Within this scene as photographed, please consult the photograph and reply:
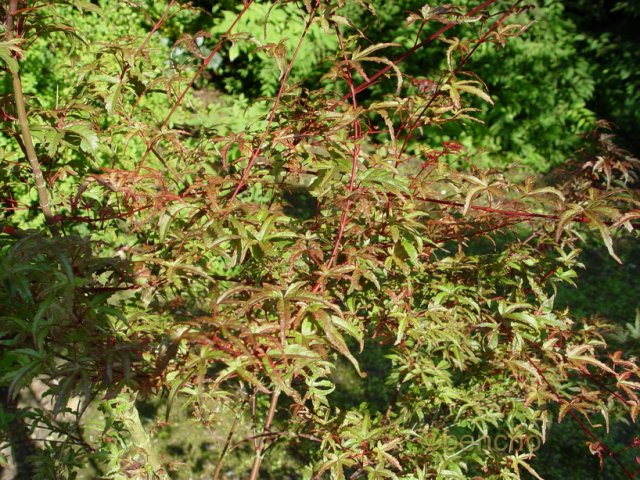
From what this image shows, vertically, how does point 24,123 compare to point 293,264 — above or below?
above

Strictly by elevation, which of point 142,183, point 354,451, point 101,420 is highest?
point 142,183

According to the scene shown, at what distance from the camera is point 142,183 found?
1.70 m

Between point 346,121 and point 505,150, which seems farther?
point 505,150

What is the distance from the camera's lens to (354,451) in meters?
1.69

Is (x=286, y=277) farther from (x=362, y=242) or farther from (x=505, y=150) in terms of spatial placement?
(x=505, y=150)

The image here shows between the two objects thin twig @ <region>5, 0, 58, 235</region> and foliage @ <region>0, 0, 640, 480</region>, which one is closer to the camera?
foliage @ <region>0, 0, 640, 480</region>

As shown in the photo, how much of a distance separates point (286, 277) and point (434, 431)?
0.95 m

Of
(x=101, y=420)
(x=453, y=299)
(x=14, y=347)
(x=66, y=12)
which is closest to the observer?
(x=14, y=347)

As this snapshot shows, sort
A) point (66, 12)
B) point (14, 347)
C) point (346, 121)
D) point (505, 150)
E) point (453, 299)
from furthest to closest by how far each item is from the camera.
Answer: point (505, 150), point (66, 12), point (453, 299), point (14, 347), point (346, 121)

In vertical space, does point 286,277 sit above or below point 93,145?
below

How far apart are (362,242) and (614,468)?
304 cm

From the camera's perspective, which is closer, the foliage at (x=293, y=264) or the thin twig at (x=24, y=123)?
the foliage at (x=293, y=264)

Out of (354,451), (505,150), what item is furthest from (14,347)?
(505,150)

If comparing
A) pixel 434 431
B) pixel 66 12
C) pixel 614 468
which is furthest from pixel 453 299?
pixel 66 12
